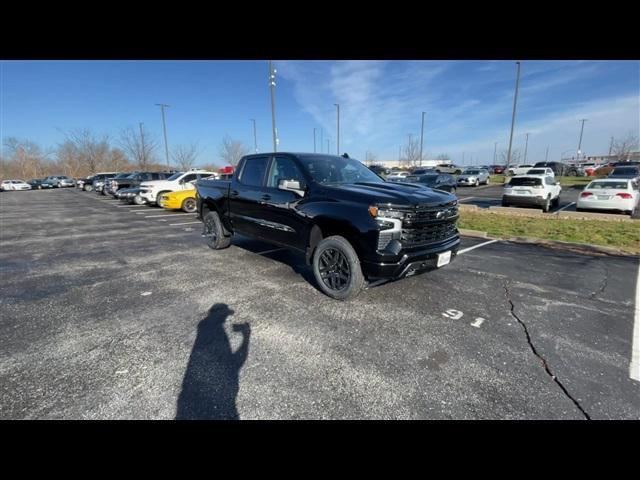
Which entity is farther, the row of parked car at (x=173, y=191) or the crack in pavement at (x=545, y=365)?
the row of parked car at (x=173, y=191)

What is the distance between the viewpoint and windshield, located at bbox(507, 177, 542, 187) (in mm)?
11984

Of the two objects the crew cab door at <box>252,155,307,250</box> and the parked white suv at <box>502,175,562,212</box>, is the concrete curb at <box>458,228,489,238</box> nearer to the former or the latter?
the parked white suv at <box>502,175,562,212</box>

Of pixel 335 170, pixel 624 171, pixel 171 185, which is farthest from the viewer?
pixel 624 171

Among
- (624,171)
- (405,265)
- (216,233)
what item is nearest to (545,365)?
(405,265)

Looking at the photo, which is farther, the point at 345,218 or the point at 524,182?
the point at 524,182

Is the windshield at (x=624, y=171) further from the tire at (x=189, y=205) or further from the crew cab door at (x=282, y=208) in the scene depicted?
the tire at (x=189, y=205)

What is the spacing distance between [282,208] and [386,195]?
1.74 meters

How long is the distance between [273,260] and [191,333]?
2.87 m

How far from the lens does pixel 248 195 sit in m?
5.46

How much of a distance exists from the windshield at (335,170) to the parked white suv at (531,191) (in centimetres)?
995

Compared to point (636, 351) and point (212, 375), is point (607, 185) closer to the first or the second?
point (636, 351)

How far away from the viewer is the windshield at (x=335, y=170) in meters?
4.54

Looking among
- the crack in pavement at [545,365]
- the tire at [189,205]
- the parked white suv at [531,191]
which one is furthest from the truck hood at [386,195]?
the tire at [189,205]
